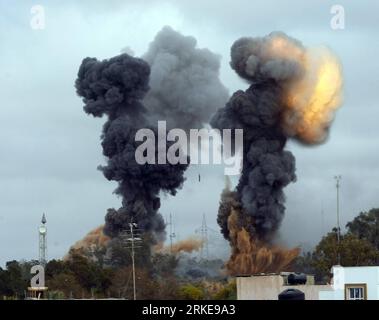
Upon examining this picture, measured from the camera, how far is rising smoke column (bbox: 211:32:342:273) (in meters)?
135

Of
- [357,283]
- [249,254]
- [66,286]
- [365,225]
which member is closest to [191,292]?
[66,286]

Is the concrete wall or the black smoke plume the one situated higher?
the black smoke plume

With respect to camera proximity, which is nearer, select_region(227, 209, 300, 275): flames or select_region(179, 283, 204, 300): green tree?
select_region(179, 283, 204, 300): green tree

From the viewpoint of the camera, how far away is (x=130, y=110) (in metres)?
155

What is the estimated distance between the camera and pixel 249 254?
138 meters

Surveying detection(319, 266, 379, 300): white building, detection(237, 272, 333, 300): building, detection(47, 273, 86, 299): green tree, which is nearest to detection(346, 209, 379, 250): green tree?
detection(47, 273, 86, 299): green tree

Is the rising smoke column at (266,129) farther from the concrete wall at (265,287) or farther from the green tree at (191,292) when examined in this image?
the concrete wall at (265,287)

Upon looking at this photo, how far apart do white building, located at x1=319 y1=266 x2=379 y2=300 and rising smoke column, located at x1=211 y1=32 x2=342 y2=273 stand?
7115 cm

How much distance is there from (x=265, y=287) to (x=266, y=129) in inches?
2549

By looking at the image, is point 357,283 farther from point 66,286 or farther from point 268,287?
point 66,286

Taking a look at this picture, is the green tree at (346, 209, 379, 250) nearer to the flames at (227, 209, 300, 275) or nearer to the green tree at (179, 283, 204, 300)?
the flames at (227, 209, 300, 275)

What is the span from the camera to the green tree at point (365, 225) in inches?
6245
